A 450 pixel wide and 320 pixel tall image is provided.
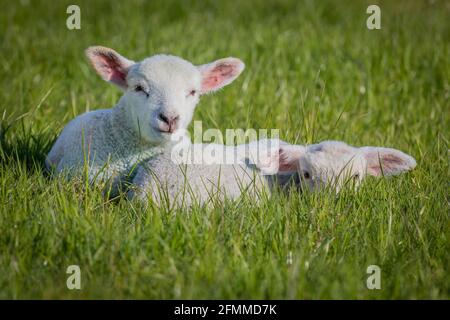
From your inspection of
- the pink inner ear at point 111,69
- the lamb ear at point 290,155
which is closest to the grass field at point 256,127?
the lamb ear at point 290,155

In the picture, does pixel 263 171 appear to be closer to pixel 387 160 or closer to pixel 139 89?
pixel 387 160

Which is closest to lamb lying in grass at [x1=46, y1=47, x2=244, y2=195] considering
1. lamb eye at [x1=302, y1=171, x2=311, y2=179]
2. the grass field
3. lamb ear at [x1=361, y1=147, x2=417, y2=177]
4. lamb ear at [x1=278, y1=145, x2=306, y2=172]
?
the grass field

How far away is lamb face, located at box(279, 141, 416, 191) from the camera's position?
4621 millimetres

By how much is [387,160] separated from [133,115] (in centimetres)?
174

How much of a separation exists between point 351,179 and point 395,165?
0.45 meters

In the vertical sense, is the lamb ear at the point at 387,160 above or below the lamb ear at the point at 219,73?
below

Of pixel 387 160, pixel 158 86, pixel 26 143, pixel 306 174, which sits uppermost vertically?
pixel 158 86

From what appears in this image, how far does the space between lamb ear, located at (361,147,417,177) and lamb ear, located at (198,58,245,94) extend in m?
1.05

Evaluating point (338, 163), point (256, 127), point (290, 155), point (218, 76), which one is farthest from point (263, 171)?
point (256, 127)

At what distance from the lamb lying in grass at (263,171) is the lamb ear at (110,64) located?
0.64 metres

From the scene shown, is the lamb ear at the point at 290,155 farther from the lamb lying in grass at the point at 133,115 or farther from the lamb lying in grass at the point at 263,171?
the lamb lying in grass at the point at 133,115

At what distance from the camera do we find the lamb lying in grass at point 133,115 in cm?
455

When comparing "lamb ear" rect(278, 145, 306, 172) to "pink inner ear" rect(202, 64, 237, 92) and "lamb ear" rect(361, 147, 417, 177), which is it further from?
"pink inner ear" rect(202, 64, 237, 92)

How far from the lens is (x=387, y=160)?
496 cm
